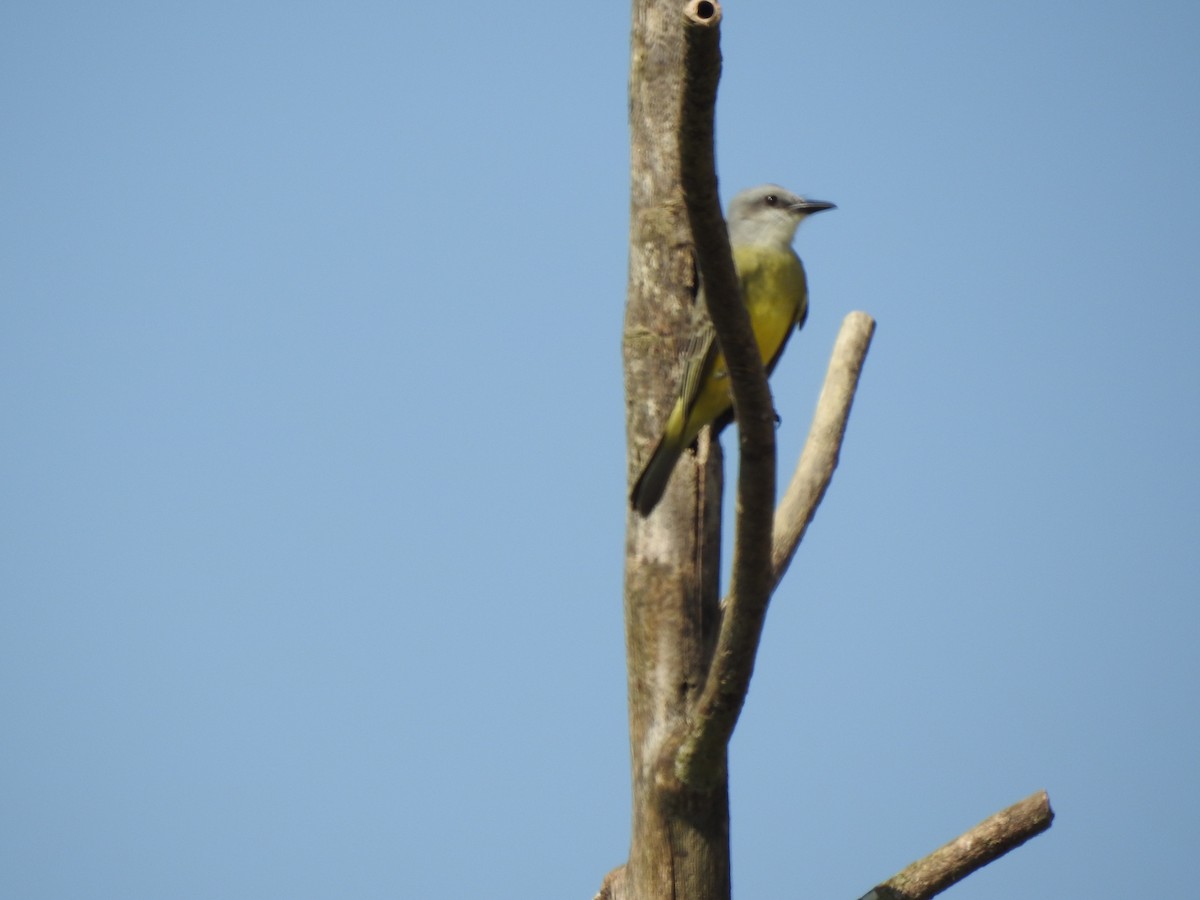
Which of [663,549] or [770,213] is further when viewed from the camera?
[770,213]

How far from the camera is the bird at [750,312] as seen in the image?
15.5 feet

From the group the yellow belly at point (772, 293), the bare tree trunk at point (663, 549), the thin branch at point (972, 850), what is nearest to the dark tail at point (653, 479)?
the bare tree trunk at point (663, 549)

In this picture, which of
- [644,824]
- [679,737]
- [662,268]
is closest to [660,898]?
[644,824]

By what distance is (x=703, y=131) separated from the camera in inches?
118

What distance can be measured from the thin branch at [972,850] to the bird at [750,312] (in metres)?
1.54

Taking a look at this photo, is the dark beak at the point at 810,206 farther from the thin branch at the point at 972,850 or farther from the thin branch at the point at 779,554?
the thin branch at the point at 972,850

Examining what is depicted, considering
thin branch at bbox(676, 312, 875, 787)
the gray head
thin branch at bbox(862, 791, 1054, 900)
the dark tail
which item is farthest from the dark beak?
thin branch at bbox(862, 791, 1054, 900)

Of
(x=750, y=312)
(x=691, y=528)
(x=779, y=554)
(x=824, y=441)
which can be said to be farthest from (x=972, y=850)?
(x=750, y=312)

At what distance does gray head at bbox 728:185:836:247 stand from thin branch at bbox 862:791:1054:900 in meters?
3.11

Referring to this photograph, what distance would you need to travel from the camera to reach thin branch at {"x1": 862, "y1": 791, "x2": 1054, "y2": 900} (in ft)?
14.5

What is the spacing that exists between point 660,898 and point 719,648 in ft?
3.40

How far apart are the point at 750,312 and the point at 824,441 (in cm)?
114

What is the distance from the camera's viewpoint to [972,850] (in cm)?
443

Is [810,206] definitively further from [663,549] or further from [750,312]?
[663,549]
